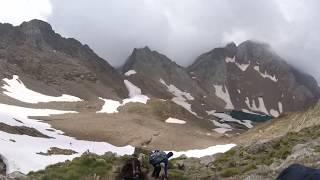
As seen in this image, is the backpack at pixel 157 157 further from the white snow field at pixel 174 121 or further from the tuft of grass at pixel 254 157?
the white snow field at pixel 174 121

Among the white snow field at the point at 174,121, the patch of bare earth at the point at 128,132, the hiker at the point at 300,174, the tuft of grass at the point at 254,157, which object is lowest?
the hiker at the point at 300,174

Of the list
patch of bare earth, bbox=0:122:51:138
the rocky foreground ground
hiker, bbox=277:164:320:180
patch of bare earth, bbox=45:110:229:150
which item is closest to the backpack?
the rocky foreground ground

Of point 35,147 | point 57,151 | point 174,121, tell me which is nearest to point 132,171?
point 35,147

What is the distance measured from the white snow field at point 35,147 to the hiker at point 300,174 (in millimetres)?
57930

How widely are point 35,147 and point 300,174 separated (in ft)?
311

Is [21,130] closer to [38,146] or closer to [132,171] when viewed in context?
[38,146]

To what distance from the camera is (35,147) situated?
106 m

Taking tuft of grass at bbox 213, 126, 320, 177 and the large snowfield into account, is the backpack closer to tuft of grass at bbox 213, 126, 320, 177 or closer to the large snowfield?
tuft of grass at bbox 213, 126, 320, 177

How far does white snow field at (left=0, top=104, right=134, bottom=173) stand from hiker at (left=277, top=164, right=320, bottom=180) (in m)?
57.9

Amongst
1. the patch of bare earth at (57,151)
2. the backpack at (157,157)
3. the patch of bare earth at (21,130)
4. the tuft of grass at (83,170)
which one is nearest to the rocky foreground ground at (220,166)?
the tuft of grass at (83,170)

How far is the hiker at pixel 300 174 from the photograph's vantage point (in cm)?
1531

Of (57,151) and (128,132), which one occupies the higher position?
(128,132)

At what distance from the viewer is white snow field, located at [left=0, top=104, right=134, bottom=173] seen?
85.4 meters

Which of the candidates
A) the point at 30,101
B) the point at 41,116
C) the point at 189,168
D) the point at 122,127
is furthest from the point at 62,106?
the point at 189,168
